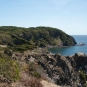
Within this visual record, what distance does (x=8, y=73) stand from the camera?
504 inches

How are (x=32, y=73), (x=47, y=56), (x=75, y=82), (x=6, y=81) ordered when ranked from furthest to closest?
(x=47, y=56)
(x=75, y=82)
(x=32, y=73)
(x=6, y=81)

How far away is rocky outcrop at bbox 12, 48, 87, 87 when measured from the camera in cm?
5553

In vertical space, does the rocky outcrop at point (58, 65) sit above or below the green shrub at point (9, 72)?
below

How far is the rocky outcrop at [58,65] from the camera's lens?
55531 millimetres

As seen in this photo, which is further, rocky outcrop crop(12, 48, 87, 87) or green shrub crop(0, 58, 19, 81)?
rocky outcrop crop(12, 48, 87, 87)

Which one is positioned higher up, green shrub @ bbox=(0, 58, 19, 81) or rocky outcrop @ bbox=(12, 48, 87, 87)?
green shrub @ bbox=(0, 58, 19, 81)

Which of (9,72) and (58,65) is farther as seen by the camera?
(58,65)

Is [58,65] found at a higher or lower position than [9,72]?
lower

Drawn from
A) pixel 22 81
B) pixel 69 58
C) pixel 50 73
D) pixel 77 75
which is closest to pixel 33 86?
pixel 22 81

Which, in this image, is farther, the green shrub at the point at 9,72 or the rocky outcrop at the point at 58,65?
the rocky outcrop at the point at 58,65

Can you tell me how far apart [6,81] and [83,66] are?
2703 inches

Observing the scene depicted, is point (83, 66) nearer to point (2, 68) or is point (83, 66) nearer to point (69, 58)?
point (69, 58)

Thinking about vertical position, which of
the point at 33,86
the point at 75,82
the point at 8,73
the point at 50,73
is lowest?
the point at 75,82

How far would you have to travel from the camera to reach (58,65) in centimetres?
6531
